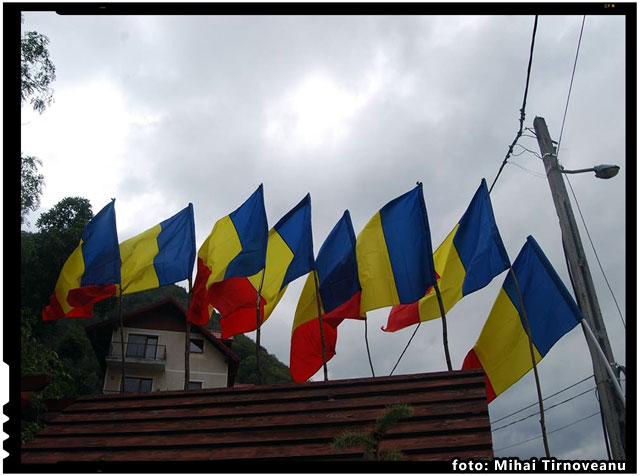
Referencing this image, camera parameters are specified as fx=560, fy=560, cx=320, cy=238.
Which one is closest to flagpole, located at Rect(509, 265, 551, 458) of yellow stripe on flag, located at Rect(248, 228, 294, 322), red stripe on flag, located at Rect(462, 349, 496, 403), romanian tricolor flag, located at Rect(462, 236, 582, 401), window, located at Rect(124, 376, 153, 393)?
romanian tricolor flag, located at Rect(462, 236, 582, 401)

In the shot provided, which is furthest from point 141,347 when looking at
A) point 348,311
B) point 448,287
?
point 448,287

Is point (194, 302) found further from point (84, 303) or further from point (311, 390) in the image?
point (311, 390)

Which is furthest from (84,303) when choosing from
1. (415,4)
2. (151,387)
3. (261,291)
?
(151,387)

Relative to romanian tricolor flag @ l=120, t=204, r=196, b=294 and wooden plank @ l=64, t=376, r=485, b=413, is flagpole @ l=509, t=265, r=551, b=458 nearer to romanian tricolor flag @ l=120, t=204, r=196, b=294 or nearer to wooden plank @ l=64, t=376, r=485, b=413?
wooden plank @ l=64, t=376, r=485, b=413

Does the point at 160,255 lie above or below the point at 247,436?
above

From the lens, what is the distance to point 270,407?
7.07 meters

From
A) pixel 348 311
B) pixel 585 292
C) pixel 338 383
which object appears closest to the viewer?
pixel 585 292

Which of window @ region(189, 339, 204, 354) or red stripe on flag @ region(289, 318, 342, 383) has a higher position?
window @ region(189, 339, 204, 354)

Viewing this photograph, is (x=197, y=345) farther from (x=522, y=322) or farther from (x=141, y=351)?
(x=522, y=322)

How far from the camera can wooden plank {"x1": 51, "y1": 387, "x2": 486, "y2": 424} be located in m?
6.50

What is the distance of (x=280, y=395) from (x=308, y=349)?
2495 mm

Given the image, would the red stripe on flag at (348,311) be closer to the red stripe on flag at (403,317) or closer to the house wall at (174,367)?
the red stripe on flag at (403,317)

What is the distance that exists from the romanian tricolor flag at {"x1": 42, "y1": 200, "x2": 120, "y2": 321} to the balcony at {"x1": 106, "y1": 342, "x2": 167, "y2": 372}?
1645 centimetres

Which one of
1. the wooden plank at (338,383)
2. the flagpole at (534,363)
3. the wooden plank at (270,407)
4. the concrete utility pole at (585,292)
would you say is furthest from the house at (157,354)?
the concrete utility pole at (585,292)
